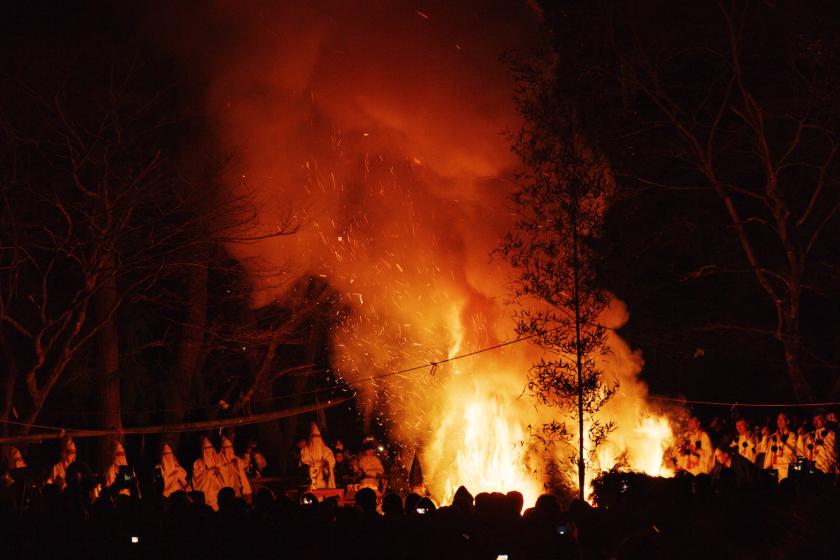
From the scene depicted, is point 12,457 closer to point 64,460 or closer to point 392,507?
point 64,460

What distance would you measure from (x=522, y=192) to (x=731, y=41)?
25.8ft

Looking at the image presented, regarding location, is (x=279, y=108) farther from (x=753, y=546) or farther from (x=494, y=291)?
(x=753, y=546)

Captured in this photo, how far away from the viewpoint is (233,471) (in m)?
17.3

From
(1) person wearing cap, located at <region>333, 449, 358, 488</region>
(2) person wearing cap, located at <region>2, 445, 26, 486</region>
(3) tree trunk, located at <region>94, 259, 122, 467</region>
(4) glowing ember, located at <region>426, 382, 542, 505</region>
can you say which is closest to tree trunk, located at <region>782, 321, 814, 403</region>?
(4) glowing ember, located at <region>426, 382, 542, 505</region>

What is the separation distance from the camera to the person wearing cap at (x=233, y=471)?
1714cm

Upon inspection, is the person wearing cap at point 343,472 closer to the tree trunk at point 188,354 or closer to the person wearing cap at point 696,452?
the tree trunk at point 188,354

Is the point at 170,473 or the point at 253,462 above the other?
the point at 253,462

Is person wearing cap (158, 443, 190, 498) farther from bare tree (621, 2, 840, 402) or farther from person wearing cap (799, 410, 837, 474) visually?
bare tree (621, 2, 840, 402)

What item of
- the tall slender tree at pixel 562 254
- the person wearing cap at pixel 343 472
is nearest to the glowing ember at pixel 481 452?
the tall slender tree at pixel 562 254

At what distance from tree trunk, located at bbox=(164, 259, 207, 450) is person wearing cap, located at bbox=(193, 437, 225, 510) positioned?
310cm

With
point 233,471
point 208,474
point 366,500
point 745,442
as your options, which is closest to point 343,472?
point 233,471

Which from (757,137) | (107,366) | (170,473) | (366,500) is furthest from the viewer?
(757,137)

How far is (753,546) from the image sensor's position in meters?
6.32

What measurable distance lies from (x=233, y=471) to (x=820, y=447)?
930cm
